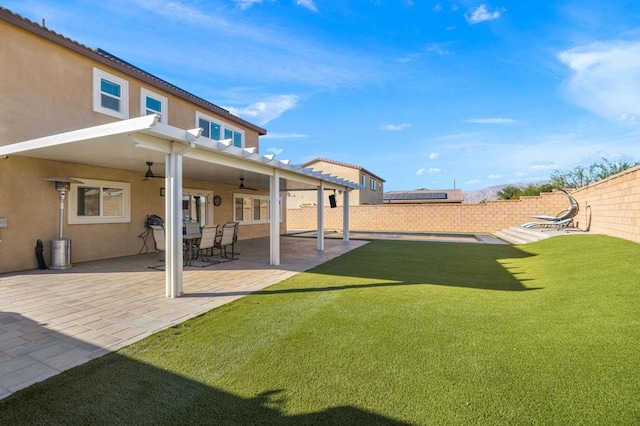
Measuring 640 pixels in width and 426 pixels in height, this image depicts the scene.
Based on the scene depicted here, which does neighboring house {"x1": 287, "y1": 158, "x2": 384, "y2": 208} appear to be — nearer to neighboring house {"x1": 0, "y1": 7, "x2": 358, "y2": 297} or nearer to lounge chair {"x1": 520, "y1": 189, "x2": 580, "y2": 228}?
lounge chair {"x1": 520, "y1": 189, "x2": 580, "y2": 228}

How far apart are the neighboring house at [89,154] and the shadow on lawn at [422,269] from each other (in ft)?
6.84

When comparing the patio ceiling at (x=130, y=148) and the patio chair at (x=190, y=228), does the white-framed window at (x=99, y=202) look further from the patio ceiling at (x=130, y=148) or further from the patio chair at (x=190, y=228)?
the patio chair at (x=190, y=228)

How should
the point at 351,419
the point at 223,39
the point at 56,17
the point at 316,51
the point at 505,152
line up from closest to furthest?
the point at 351,419 < the point at 56,17 < the point at 223,39 < the point at 316,51 < the point at 505,152

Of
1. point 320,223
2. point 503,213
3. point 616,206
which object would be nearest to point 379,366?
point 320,223

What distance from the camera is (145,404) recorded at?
2.43 metres

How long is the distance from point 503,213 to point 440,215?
391 centimetres

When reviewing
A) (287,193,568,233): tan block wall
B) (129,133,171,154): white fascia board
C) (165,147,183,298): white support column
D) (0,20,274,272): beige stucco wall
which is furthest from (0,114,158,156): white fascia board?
(287,193,568,233): tan block wall

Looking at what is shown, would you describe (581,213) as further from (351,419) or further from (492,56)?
(351,419)

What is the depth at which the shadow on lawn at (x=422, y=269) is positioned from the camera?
616 cm

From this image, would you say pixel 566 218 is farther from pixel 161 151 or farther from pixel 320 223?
pixel 161 151

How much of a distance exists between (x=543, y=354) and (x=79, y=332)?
522cm

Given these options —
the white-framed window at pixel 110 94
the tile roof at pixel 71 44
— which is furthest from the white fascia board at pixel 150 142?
the tile roof at pixel 71 44

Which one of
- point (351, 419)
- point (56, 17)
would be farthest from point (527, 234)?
point (56, 17)

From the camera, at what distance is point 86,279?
6559 mm
